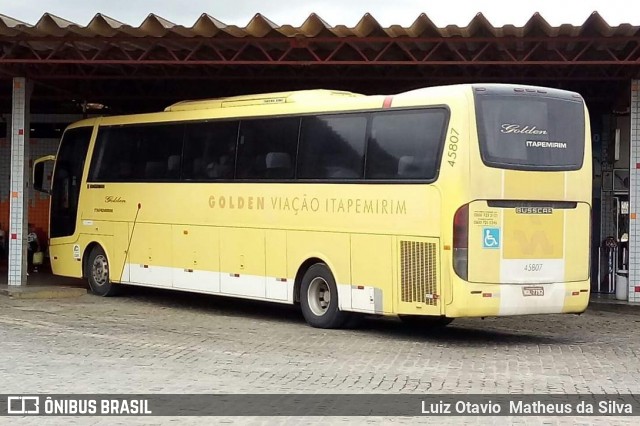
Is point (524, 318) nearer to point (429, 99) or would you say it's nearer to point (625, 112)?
point (429, 99)

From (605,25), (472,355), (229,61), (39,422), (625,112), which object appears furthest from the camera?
(625,112)

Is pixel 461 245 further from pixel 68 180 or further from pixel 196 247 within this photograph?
pixel 68 180

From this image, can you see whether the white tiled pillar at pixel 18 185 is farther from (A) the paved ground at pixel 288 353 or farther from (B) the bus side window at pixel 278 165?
(B) the bus side window at pixel 278 165

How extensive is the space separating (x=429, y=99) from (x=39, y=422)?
777 cm

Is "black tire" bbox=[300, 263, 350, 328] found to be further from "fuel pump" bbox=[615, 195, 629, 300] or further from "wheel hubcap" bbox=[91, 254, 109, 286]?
"fuel pump" bbox=[615, 195, 629, 300]

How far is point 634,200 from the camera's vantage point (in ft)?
69.7

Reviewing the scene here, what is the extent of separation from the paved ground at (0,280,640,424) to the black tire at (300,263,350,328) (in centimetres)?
21

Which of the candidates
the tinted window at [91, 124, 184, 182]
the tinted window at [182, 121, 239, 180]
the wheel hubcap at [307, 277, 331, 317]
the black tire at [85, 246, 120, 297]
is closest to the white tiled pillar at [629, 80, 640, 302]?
the wheel hubcap at [307, 277, 331, 317]

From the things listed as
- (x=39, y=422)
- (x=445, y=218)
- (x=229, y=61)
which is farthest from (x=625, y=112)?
(x=39, y=422)

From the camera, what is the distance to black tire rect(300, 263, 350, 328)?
16531 millimetres

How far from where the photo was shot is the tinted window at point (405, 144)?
15.0m

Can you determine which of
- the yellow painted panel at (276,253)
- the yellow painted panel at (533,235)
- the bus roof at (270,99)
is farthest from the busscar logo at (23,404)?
the bus roof at (270,99)

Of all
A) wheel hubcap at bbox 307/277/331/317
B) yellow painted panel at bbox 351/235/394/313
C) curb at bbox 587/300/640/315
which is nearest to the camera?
yellow painted panel at bbox 351/235/394/313

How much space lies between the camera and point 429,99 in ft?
49.9
